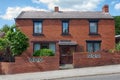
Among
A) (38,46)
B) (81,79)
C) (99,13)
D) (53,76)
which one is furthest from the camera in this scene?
(99,13)

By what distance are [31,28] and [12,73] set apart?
42.9 feet

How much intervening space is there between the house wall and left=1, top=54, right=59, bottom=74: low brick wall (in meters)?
11.5

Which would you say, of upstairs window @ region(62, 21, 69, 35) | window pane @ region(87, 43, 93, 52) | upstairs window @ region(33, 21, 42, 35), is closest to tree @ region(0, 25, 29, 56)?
upstairs window @ region(33, 21, 42, 35)

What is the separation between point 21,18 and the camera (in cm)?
4109

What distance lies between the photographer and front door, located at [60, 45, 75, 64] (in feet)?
130

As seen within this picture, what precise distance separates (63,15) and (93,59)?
1282 cm

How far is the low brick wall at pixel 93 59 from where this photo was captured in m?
30.6

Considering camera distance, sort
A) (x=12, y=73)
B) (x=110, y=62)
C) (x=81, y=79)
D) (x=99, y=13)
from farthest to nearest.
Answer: (x=99, y=13) → (x=110, y=62) → (x=12, y=73) → (x=81, y=79)

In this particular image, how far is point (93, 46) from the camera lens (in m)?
41.4

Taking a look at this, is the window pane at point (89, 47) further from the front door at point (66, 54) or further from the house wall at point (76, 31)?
the front door at point (66, 54)

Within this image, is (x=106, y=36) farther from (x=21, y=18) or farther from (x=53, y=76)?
(x=53, y=76)

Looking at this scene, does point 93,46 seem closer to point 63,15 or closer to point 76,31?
point 76,31

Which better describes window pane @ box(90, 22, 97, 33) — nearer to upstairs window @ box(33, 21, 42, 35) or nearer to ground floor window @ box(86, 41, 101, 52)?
ground floor window @ box(86, 41, 101, 52)

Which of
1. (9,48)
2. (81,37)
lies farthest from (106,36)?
(9,48)
